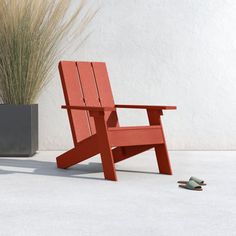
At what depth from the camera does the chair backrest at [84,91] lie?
14.4 ft

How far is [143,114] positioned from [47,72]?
106 cm

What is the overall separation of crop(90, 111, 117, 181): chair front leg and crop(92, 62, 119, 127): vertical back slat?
2.56 ft

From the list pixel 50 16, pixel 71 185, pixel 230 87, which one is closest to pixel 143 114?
pixel 230 87

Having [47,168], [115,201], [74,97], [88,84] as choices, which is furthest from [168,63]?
[115,201]

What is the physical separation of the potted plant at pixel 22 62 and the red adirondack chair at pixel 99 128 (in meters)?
0.70

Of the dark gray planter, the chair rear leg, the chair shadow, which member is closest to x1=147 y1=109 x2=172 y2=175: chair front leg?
the chair shadow

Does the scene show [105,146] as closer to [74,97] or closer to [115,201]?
[74,97]

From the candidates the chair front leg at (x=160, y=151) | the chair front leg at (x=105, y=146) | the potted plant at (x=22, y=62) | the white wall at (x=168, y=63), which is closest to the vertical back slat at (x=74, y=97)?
the chair front leg at (x=105, y=146)

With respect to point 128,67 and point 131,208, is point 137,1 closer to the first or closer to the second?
point 128,67

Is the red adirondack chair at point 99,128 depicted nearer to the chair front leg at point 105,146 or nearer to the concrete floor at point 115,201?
→ the chair front leg at point 105,146

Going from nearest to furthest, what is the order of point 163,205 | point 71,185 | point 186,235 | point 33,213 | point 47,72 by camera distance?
1. point 186,235
2. point 33,213
3. point 163,205
4. point 71,185
5. point 47,72

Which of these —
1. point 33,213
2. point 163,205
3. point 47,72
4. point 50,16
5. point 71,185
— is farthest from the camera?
point 47,72

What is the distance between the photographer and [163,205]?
9.86 feet

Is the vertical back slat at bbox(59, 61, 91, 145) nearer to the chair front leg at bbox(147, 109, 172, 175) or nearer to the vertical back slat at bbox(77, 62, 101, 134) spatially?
the vertical back slat at bbox(77, 62, 101, 134)
